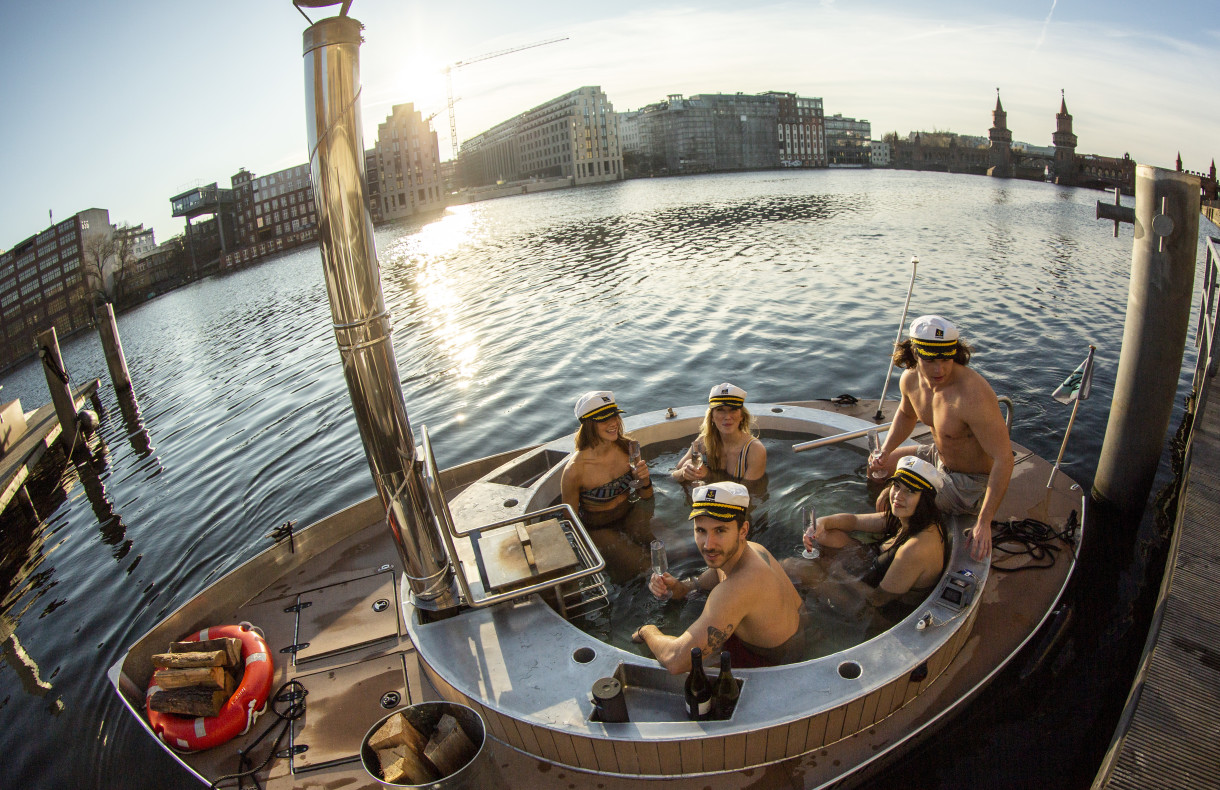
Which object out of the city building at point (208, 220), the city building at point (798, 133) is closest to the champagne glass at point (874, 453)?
the city building at point (208, 220)

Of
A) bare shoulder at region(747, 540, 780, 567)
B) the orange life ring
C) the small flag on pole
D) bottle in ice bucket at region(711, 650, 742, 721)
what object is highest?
the small flag on pole

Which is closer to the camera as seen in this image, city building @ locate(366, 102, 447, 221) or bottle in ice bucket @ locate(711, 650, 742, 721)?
bottle in ice bucket @ locate(711, 650, 742, 721)

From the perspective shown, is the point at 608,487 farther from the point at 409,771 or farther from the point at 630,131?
the point at 630,131

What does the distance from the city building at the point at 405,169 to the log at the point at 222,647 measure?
375 ft

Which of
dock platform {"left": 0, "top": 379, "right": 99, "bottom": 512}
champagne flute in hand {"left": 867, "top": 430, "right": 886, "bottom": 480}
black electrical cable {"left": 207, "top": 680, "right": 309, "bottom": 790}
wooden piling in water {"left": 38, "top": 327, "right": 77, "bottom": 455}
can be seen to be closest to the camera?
black electrical cable {"left": 207, "top": 680, "right": 309, "bottom": 790}

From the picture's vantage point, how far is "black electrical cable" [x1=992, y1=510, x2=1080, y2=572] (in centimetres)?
509

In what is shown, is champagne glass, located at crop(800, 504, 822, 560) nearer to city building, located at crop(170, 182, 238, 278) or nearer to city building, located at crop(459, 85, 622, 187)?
city building, located at crop(170, 182, 238, 278)

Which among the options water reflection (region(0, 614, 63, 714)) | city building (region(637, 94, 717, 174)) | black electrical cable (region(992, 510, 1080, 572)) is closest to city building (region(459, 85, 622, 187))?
city building (region(637, 94, 717, 174))

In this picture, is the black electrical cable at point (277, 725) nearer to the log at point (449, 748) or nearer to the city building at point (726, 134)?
the log at point (449, 748)

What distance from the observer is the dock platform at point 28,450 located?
14.2 m

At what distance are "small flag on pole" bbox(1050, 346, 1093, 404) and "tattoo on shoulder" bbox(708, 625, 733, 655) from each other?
416cm

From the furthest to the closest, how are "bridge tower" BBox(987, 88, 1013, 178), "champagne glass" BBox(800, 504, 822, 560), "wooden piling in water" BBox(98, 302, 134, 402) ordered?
"bridge tower" BBox(987, 88, 1013, 178) → "wooden piling in water" BBox(98, 302, 134, 402) → "champagne glass" BBox(800, 504, 822, 560)

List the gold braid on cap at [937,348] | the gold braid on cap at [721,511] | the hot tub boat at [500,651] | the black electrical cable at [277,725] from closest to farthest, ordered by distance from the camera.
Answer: the hot tub boat at [500,651] → the gold braid on cap at [721,511] → the black electrical cable at [277,725] → the gold braid on cap at [937,348]

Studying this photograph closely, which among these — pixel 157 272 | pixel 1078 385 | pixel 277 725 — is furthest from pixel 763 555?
pixel 157 272
